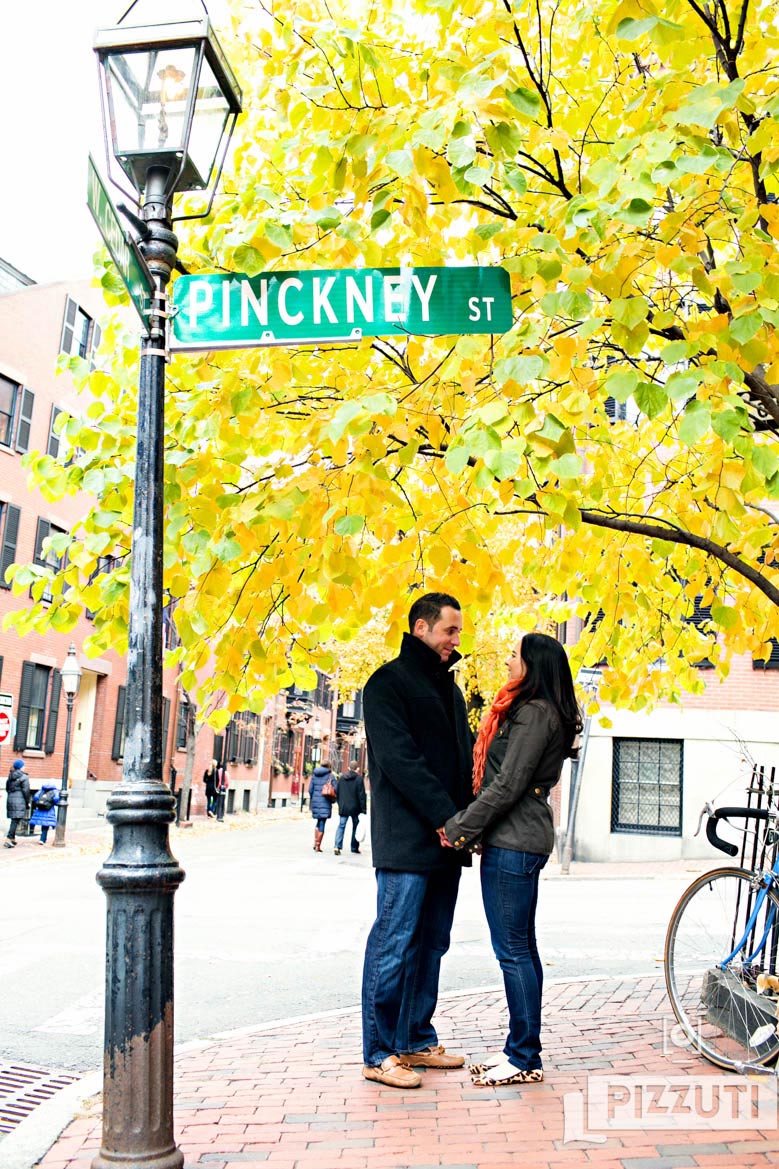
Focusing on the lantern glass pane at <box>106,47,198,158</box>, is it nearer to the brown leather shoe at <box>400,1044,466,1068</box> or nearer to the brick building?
the brown leather shoe at <box>400,1044,466,1068</box>

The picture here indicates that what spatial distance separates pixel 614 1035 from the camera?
20.4ft

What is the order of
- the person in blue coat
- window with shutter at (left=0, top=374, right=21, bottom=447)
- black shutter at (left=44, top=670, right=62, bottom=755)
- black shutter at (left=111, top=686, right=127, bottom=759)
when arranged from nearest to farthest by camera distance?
1. the person in blue coat
2. window with shutter at (left=0, top=374, right=21, bottom=447)
3. black shutter at (left=44, top=670, right=62, bottom=755)
4. black shutter at (left=111, top=686, right=127, bottom=759)

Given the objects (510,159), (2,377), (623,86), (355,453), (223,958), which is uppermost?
(2,377)

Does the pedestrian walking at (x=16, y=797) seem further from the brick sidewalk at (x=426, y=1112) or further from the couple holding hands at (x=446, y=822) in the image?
the couple holding hands at (x=446, y=822)

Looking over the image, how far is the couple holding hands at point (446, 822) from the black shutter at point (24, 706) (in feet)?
84.3

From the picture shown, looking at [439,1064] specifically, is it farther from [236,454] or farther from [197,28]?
[197,28]

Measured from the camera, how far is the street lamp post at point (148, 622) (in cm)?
357

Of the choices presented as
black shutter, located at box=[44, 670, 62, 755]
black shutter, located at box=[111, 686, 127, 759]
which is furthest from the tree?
black shutter, located at box=[111, 686, 127, 759]

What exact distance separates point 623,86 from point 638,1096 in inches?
191

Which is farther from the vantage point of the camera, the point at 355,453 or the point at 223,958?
the point at 223,958

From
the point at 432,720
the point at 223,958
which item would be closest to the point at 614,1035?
Answer: the point at 432,720

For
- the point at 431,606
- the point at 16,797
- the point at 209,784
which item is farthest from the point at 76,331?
the point at 431,606

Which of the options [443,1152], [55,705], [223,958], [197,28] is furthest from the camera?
[55,705]

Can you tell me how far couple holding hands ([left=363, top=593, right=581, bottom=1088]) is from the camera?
5113 mm
